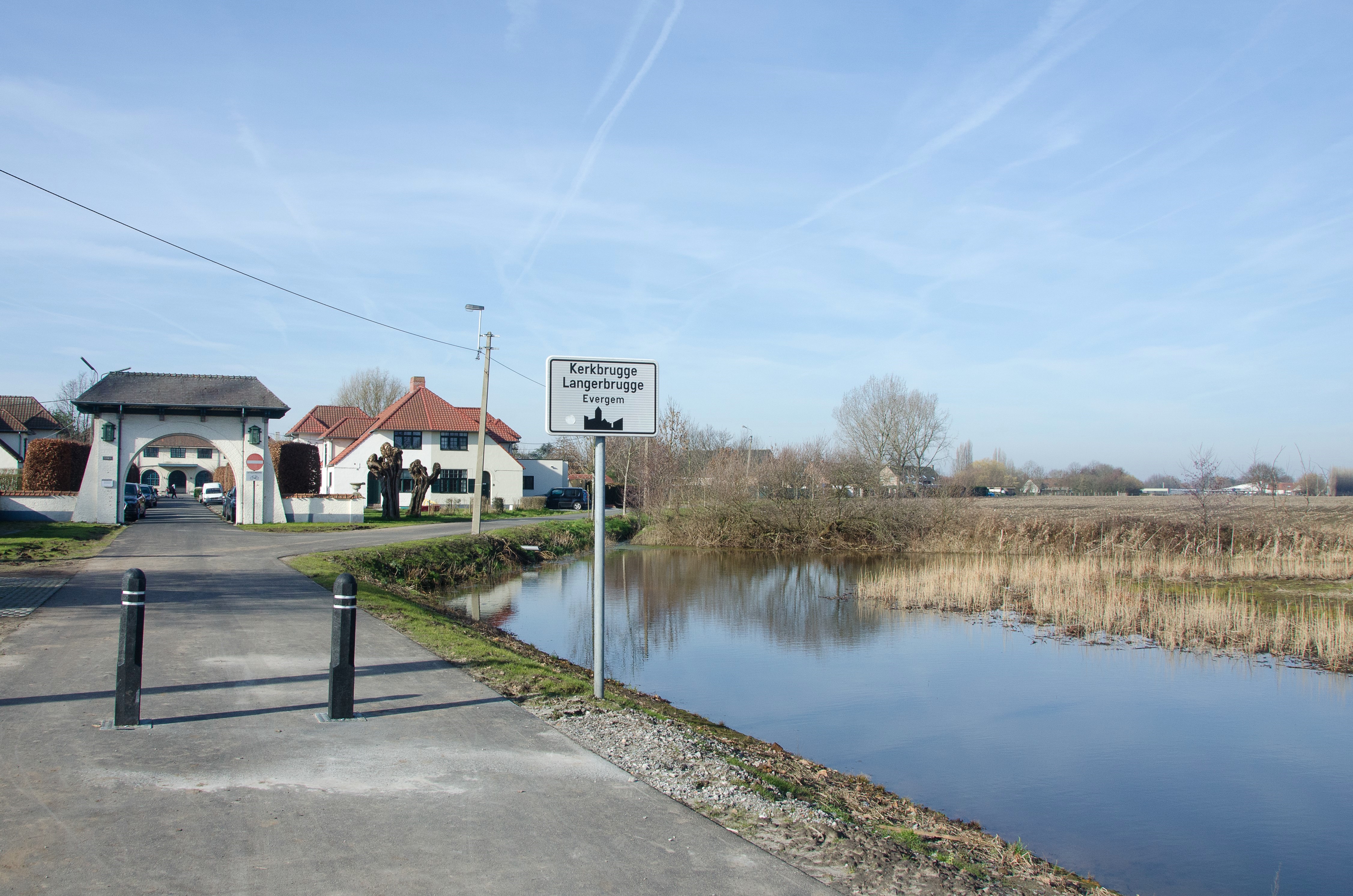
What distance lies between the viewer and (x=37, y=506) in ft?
100

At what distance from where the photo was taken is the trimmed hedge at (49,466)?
34.3 meters

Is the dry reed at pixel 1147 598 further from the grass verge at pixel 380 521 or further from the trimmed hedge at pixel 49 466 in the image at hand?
the trimmed hedge at pixel 49 466

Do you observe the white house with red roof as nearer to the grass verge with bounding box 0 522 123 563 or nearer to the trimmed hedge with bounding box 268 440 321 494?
the trimmed hedge with bounding box 268 440 321 494

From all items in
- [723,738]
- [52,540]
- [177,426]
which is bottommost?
[723,738]

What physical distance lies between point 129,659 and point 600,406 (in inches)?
160

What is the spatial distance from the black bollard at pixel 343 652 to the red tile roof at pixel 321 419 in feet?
228

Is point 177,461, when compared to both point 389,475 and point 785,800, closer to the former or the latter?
point 389,475

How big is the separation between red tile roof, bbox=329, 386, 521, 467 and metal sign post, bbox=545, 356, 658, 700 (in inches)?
1844

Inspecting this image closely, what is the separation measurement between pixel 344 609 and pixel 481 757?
5.58ft

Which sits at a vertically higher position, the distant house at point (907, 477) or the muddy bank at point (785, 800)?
the distant house at point (907, 477)

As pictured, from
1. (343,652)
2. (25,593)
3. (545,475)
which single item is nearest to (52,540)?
(25,593)

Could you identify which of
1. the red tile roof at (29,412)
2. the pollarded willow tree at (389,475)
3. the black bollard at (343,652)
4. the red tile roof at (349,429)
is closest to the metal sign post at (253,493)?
the pollarded willow tree at (389,475)

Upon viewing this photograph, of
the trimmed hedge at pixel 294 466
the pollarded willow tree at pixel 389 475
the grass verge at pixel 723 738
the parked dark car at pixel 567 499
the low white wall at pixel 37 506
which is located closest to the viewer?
the grass verge at pixel 723 738

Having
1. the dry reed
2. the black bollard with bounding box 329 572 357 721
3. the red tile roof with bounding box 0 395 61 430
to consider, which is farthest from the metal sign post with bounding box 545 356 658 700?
the red tile roof with bounding box 0 395 61 430
